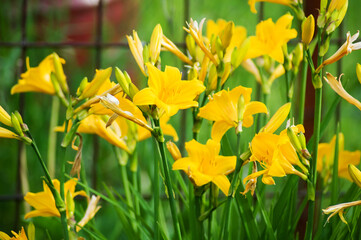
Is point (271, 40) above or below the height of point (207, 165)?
above

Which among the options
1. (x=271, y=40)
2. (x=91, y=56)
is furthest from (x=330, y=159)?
(x=91, y=56)

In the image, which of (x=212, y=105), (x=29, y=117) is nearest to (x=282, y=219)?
(x=212, y=105)

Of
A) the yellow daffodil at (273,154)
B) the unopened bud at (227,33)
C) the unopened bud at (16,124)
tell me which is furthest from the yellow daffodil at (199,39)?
the unopened bud at (16,124)

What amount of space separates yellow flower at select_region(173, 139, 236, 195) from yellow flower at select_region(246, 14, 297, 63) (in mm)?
228

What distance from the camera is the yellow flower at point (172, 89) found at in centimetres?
64

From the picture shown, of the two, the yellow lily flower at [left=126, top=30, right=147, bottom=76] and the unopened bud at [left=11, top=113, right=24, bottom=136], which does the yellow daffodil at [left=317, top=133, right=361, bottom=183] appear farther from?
the unopened bud at [left=11, top=113, right=24, bottom=136]

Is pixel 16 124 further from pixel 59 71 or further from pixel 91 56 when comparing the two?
pixel 91 56

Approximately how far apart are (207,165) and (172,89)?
110 mm

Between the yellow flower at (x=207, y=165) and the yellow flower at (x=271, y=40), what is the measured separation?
23 cm

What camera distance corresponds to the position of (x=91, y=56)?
210 centimetres

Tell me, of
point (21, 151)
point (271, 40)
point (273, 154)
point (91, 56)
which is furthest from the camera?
point (91, 56)

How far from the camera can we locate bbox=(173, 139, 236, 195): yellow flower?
0.67 m

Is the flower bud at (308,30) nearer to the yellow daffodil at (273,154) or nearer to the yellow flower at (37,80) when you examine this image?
the yellow daffodil at (273,154)

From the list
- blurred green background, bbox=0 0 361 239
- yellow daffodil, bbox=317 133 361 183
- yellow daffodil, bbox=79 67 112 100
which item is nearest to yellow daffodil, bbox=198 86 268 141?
yellow daffodil, bbox=79 67 112 100
